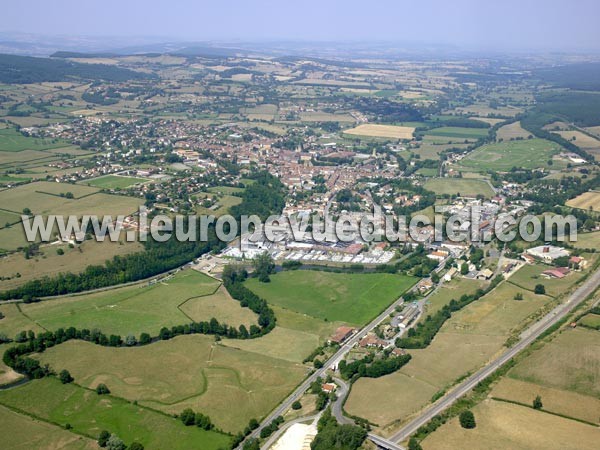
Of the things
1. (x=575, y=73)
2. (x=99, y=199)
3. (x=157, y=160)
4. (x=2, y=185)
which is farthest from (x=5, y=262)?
(x=575, y=73)

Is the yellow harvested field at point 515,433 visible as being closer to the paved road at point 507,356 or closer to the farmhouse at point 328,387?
the paved road at point 507,356

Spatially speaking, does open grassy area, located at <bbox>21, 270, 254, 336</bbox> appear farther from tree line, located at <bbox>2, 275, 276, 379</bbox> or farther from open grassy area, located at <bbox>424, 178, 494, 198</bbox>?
open grassy area, located at <bbox>424, 178, 494, 198</bbox>

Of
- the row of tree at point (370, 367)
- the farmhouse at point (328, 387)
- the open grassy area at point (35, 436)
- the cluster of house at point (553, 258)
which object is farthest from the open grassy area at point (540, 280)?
the open grassy area at point (35, 436)

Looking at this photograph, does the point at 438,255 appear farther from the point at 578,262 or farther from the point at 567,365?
the point at 567,365

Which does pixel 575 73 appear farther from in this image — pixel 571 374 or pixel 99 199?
pixel 571 374

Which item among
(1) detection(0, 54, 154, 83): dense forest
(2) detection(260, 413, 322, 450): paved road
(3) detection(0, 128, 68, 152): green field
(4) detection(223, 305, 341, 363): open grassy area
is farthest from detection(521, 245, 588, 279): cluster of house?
(1) detection(0, 54, 154, 83): dense forest

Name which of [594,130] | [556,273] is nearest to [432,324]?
[556,273]

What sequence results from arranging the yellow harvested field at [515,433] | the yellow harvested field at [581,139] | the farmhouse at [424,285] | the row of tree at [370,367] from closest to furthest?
the yellow harvested field at [515,433] → the row of tree at [370,367] → the farmhouse at [424,285] → the yellow harvested field at [581,139]
